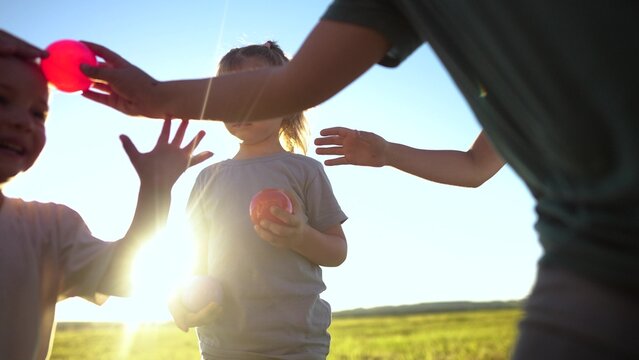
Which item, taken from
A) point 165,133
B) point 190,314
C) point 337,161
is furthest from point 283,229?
point 165,133

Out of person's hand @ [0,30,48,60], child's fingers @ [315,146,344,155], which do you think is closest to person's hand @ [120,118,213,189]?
person's hand @ [0,30,48,60]

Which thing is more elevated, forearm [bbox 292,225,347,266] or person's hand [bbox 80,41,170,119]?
person's hand [bbox 80,41,170,119]

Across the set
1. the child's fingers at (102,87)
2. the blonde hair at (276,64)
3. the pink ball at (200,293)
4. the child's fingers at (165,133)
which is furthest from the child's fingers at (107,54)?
the blonde hair at (276,64)

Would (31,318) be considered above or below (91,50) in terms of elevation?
below

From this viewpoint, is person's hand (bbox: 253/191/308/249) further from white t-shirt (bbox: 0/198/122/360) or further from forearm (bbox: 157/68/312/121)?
forearm (bbox: 157/68/312/121)

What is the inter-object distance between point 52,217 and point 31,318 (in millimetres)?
383

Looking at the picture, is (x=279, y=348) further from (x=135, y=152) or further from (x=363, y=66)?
(x=363, y=66)

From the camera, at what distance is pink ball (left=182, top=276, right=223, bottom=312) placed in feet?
11.6

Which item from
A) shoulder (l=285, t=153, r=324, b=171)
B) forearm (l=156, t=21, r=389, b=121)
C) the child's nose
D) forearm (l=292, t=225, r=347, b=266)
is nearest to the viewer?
forearm (l=156, t=21, r=389, b=121)

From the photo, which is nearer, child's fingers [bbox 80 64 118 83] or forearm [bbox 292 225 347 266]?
child's fingers [bbox 80 64 118 83]

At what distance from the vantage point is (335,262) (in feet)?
12.5

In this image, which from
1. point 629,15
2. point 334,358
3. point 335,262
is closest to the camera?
point 629,15

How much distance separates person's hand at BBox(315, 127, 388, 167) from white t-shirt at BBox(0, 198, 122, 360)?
4.30ft

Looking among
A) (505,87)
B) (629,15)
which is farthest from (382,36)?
(629,15)
